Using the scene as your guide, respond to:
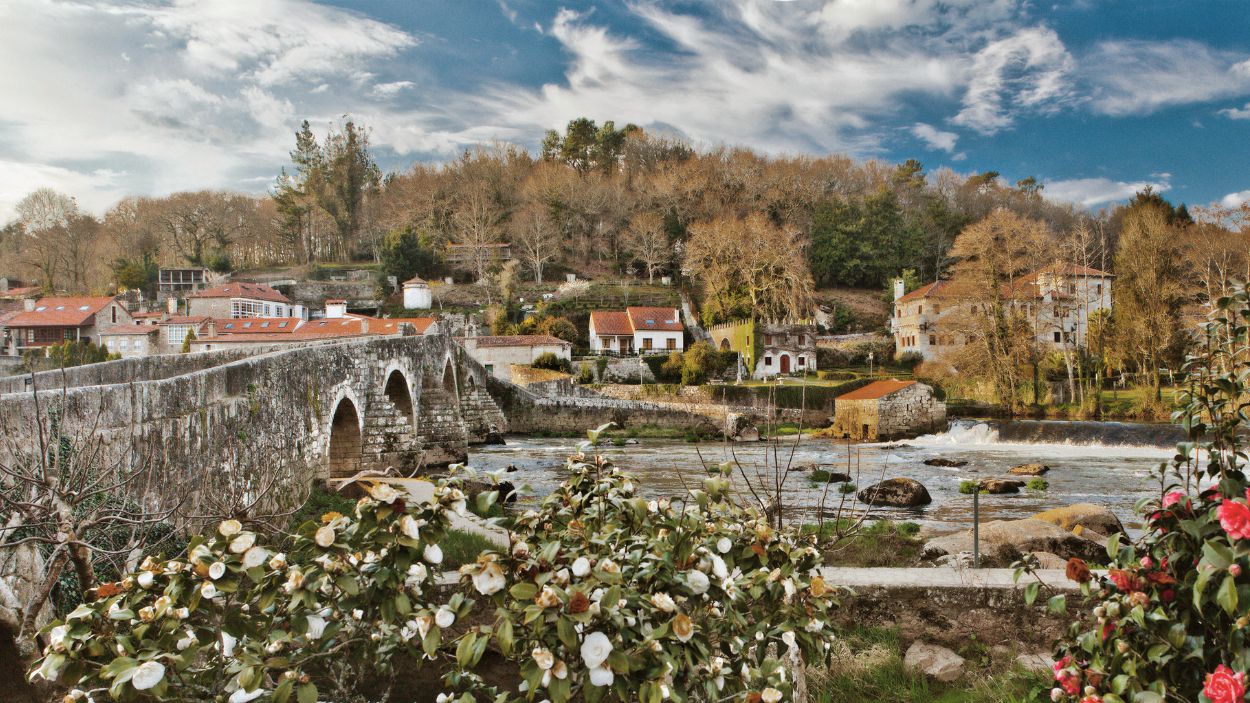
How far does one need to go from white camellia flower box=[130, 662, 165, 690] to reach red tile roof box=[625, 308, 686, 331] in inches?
2049

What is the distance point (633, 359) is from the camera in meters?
48.4

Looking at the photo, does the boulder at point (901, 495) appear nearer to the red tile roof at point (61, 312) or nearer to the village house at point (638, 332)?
the village house at point (638, 332)

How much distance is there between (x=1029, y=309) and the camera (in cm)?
3788

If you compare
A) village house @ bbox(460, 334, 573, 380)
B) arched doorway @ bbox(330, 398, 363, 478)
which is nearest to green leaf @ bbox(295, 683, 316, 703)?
arched doorway @ bbox(330, 398, 363, 478)

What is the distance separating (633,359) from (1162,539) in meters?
45.7

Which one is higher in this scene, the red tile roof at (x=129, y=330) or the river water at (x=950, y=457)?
the red tile roof at (x=129, y=330)

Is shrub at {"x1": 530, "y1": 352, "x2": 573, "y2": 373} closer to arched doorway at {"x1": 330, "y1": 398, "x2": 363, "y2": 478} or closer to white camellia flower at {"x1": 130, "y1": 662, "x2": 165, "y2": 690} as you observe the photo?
arched doorway at {"x1": 330, "y1": 398, "x2": 363, "y2": 478}

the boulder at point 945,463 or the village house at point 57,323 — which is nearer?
the boulder at point 945,463

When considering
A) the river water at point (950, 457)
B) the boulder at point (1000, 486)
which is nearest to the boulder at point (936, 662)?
the river water at point (950, 457)

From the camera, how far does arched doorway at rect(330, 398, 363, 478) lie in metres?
17.5

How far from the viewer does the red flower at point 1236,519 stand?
205cm

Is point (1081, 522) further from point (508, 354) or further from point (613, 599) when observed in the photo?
point (508, 354)

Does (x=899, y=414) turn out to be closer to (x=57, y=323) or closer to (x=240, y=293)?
(x=240, y=293)

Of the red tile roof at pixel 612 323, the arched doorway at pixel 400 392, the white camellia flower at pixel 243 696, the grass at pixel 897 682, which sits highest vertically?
the red tile roof at pixel 612 323
